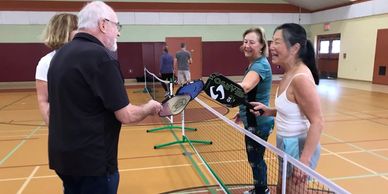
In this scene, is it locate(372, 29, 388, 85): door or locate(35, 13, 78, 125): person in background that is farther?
locate(372, 29, 388, 85): door

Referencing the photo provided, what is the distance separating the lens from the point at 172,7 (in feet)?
58.5

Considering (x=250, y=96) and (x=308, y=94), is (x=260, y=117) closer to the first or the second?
(x=250, y=96)

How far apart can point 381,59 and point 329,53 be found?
4198mm

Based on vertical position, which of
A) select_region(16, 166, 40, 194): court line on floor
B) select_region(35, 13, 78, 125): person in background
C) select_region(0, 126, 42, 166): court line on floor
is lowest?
select_region(0, 126, 42, 166): court line on floor

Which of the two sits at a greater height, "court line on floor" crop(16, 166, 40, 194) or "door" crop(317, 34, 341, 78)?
"door" crop(317, 34, 341, 78)

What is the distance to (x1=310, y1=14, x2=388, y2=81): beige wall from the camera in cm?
1514

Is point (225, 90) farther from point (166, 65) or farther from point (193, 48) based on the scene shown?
point (193, 48)

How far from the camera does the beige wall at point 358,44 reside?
15.1 meters

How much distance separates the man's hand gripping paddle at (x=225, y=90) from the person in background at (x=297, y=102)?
37 cm

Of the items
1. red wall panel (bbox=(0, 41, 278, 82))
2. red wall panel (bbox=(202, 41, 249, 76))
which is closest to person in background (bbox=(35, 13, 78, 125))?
red wall panel (bbox=(0, 41, 278, 82))

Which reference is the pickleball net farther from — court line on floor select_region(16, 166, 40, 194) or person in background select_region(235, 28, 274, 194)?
court line on floor select_region(16, 166, 40, 194)

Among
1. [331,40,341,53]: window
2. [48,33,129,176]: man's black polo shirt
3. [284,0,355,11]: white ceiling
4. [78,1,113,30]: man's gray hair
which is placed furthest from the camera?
[331,40,341,53]: window

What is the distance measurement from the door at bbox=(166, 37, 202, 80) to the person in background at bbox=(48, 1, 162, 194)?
16539 millimetres

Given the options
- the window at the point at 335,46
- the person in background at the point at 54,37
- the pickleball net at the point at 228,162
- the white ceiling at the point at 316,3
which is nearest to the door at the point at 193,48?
the white ceiling at the point at 316,3
